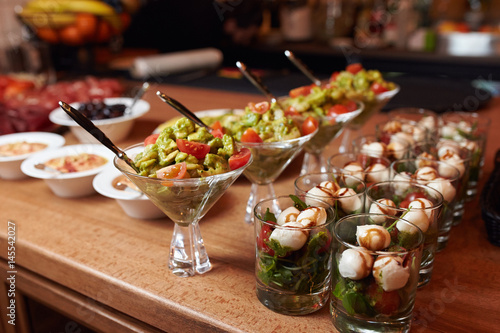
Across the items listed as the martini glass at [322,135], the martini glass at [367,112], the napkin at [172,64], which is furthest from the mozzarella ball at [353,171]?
the napkin at [172,64]

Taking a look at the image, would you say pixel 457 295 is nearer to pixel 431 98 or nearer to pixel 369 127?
pixel 369 127

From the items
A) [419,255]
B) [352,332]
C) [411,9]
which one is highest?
[419,255]

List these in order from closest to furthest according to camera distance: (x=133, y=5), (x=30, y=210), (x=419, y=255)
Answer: (x=419, y=255), (x=30, y=210), (x=133, y=5)

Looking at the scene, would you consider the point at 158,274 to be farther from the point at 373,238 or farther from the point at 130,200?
the point at 373,238

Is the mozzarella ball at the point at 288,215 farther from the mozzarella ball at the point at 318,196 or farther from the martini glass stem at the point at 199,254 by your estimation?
the martini glass stem at the point at 199,254

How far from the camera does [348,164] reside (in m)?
0.95

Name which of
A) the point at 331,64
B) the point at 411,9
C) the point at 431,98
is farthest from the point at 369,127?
the point at 411,9

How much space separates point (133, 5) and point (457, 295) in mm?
Answer: 2479

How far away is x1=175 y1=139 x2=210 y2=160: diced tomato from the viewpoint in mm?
752

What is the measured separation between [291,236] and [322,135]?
0.52m

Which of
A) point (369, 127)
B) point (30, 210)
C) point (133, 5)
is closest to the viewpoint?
point (30, 210)

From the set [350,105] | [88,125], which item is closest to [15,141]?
[88,125]

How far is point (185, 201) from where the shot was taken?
740 millimetres

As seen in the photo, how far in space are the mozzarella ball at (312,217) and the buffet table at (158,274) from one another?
5.7 inches
